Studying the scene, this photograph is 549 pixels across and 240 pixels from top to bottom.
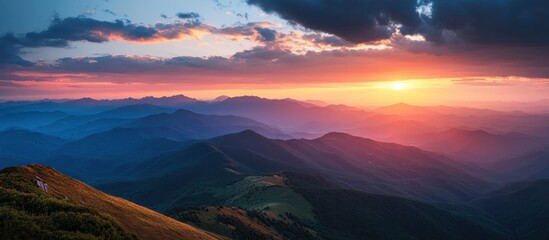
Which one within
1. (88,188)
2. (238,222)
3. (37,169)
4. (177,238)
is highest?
(37,169)

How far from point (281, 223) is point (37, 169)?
300 feet

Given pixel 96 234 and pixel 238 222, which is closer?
pixel 96 234

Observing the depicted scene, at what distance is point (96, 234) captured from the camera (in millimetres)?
27250

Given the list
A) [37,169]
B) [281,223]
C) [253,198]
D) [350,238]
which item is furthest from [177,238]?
[253,198]

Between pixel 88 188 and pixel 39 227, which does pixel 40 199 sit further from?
pixel 88 188

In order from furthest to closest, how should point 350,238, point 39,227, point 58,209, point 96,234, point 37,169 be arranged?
point 350,238
point 37,169
point 58,209
point 96,234
point 39,227

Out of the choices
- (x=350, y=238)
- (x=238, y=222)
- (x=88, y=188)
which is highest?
(x=88, y=188)

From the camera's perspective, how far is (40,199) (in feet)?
98.2

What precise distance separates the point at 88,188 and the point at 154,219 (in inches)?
432

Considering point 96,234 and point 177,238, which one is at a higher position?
point 96,234

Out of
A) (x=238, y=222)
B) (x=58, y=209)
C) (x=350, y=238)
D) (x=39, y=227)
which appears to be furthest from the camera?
(x=350, y=238)

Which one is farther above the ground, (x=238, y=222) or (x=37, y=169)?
(x=37, y=169)

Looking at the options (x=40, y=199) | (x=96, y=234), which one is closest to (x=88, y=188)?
(x=40, y=199)

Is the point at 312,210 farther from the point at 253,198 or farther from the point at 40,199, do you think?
the point at 40,199
